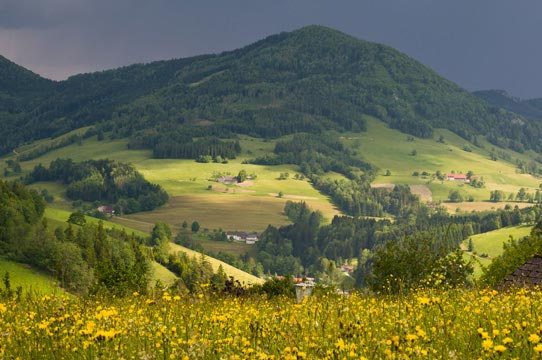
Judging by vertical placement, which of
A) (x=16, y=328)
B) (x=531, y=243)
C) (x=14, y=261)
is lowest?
(x=14, y=261)

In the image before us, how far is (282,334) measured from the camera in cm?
971

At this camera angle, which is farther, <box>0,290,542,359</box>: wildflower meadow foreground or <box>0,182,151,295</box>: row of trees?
<box>0,182,151,295</box>: row of trees

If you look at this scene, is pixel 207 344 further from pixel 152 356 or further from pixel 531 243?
pixel 531 243

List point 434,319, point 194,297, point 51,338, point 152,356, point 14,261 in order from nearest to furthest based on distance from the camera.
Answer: point 152,356 < point 51,338 < point 434,319 < point 194,297 < point 14,261

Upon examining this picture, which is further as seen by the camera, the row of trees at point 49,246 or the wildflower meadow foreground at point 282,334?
the row of trees at point 49,246

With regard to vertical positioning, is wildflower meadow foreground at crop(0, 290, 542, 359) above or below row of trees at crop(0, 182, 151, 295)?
above

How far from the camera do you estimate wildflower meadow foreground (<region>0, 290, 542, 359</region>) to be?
840 centimetres

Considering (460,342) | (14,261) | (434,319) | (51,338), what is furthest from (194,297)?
(14,261)

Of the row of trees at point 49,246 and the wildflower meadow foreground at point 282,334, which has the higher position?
the wildflower meadow foreground at point 282,334

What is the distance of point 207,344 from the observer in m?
9.66

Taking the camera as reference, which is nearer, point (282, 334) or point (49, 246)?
point (282, 334)

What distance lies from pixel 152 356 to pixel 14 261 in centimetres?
17148

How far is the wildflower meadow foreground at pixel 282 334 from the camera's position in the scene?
27.6 feet

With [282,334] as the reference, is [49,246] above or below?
below
